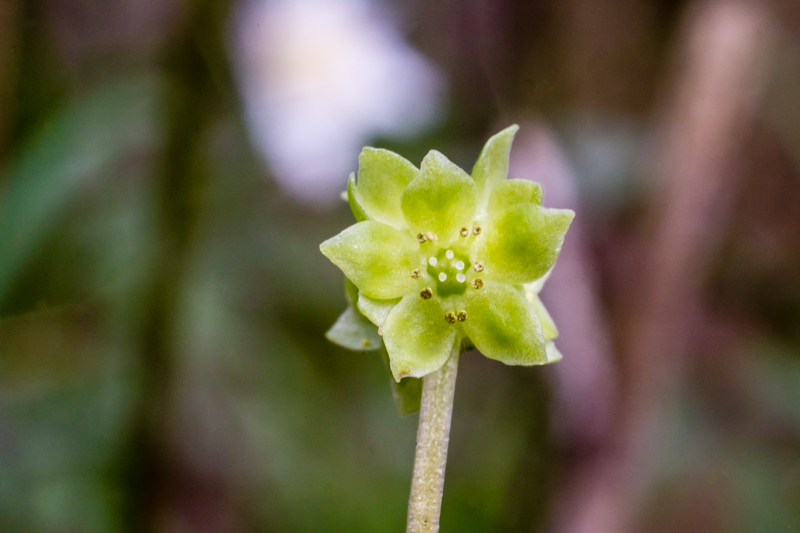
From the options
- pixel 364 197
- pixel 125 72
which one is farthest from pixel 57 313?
pixel 364 197

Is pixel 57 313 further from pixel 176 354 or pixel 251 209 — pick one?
pixel 251 209

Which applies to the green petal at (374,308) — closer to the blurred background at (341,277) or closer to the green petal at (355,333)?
the green petal at (355,333)

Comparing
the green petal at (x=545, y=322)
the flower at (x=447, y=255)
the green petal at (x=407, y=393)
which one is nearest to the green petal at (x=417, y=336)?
the flower at (x=447, y=255)

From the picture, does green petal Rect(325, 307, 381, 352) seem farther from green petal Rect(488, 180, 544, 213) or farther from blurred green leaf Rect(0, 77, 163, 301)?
blurred green leaf Rect(0, 77, 163, 301)

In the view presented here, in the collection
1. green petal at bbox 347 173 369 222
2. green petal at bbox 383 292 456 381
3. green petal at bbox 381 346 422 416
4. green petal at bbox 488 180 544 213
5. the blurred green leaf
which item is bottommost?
green petal at bbox 381 346 422 416

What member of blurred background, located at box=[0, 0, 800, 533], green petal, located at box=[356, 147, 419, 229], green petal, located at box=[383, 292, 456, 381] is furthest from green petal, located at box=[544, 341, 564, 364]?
blurred background, located at box=[0, 0, 800, 533]

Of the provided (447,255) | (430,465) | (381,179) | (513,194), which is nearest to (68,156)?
(381,179)
